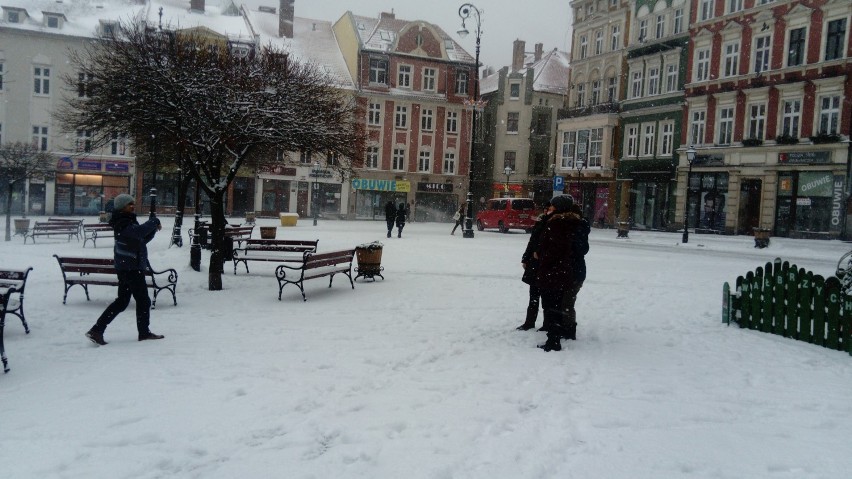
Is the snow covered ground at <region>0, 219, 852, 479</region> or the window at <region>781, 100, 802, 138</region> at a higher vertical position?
the window at <region>781, 100, 802, 138</region>

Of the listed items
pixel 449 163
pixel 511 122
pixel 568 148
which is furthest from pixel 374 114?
pixel 568 148

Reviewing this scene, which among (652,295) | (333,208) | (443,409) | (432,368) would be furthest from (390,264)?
(333,208)

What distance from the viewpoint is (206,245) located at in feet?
63.3

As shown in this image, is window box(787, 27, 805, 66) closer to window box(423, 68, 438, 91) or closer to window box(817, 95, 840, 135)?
window box(817, 95, 840, 135)

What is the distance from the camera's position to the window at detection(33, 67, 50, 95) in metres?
40.2

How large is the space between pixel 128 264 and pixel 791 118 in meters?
31.4

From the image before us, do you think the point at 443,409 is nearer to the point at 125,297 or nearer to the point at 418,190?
the point at 125,297

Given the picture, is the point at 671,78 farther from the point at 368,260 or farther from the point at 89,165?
the point at 89,165

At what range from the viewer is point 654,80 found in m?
37.1

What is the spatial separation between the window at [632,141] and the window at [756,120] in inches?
293

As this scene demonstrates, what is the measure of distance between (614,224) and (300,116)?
104 ft

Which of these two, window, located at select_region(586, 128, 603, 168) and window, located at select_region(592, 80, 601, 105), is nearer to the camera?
window, located at select_region(586, 128, 603, 168)

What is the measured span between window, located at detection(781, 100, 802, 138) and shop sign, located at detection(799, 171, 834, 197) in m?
2.05

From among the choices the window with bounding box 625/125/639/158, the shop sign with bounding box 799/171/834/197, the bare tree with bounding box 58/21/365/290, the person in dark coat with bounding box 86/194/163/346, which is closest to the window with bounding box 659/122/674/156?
the window with bounding box 625/125/639/158
